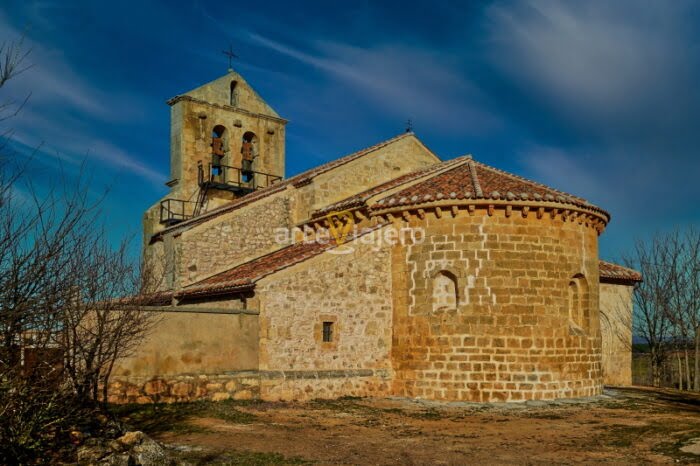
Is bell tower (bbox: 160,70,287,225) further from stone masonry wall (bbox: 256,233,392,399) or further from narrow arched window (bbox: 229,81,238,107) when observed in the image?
stone masonry wall (bbox: 256,233,392,399)

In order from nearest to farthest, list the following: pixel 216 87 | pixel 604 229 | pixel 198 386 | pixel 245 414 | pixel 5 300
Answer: pixel 5 300 → pixel 245 414 → pixel 198 386 → pixel 604 229 → pixel 216 87

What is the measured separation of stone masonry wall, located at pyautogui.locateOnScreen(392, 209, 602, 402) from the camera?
1446 centimetres

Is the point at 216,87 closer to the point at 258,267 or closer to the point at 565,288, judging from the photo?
the point at 258,267

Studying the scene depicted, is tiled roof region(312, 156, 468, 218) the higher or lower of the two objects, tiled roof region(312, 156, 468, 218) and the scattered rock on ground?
the higher

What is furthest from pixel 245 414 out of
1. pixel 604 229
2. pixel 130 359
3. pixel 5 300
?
pixel 604 229

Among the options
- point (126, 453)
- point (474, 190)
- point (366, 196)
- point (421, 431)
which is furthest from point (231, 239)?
point (126, 453)

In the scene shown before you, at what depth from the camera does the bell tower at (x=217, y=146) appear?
2380 centimetres

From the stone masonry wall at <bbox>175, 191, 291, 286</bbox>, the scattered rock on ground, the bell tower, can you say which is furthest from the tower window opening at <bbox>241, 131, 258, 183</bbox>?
the scattered rock on ground

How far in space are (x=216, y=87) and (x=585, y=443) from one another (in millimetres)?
18757

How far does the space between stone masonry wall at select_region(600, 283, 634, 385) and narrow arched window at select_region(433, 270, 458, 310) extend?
8.00 meters

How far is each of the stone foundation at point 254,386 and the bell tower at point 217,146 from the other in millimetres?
11323

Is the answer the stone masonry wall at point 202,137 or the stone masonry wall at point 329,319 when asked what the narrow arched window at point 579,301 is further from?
the stone masonry wall at point 202,137

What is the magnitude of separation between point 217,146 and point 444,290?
12356 mm

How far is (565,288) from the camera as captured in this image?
49.9ft
